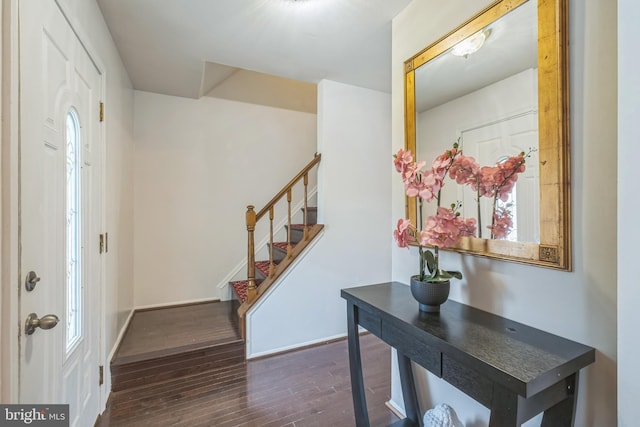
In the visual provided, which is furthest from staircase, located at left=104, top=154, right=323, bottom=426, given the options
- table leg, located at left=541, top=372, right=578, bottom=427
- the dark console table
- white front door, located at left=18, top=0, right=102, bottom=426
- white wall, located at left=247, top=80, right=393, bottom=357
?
table leg, located at left=541, top=372, right=578, bottom=427

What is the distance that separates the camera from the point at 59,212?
1.20 m

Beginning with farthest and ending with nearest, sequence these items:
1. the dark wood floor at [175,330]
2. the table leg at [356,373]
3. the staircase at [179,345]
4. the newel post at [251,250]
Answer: the newel post at [251,250] → the dark wood floor at [175,330] → the staircase at [179,345] → the table leg at [356,373]

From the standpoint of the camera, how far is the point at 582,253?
0.95 m

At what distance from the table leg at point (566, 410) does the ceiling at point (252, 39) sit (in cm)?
198

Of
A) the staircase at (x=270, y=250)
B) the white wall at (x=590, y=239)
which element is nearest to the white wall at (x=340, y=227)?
the staircase at (x=270, y=250)

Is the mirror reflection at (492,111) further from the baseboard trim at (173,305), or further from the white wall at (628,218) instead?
the baseboard trim at (173,305)

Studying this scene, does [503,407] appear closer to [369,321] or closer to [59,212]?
[369,321]

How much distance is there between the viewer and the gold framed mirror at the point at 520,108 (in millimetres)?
992

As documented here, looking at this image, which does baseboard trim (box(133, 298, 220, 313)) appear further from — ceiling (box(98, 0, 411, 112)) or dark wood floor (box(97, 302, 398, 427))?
ceiling (box(98, 0, 411, 112))

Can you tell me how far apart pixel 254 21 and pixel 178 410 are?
8.30 feet

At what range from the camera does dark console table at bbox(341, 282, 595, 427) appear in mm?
804

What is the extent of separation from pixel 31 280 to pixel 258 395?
60.0 inches

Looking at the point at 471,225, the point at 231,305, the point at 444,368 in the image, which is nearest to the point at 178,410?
the point at 231,305

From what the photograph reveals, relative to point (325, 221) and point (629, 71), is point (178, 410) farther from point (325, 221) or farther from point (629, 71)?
point (629, 71)
